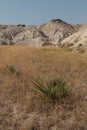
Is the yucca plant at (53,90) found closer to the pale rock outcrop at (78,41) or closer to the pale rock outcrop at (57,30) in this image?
the pale rock outcrop at (78,41)

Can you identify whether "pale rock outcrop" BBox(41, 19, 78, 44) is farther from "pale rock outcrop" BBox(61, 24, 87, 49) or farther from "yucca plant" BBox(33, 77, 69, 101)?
"yucca plant" BBox(33, 77, 69, 101)

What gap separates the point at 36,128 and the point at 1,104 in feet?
5.67

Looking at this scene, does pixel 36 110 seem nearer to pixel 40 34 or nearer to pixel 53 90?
pixel 53 90

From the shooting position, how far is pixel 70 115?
6.32 metres

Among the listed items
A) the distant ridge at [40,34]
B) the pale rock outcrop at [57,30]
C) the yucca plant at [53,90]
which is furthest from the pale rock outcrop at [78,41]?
the yucca plant at [53,90]

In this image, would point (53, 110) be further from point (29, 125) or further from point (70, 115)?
point (29, 125)

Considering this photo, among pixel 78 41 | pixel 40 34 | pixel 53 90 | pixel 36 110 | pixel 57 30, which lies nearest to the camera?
pixel 36 110

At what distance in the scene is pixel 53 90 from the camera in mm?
7254

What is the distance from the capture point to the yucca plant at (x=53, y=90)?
719cm

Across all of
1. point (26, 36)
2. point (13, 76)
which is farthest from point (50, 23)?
point (13, 76)

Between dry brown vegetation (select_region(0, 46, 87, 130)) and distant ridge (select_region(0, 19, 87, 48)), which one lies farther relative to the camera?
distant ridge (select_region(0, 19, 87, 48))

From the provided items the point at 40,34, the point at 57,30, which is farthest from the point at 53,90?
the point at 57,30

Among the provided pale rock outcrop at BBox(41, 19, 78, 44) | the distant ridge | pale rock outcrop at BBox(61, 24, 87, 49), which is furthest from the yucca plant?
pale rock outcrop at BBox(41, 19, 78, 44)

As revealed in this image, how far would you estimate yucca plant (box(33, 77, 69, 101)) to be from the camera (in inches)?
283
